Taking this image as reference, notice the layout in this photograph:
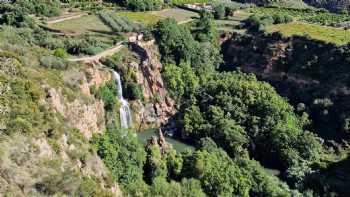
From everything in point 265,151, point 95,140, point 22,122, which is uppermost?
point 22,122

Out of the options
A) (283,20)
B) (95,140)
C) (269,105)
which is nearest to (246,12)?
(283,20)

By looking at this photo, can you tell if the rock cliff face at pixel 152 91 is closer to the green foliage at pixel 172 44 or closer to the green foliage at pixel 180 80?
the green foliage at pixel 180 80

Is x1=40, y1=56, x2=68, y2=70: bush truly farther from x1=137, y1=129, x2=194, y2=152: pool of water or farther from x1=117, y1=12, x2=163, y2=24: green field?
x1=117, y1=12, x2=163, y2=24: green field

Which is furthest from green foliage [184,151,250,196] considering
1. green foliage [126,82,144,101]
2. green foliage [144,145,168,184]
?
green foliage [126,82,144,101]

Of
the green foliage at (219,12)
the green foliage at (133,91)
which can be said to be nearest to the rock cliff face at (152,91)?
the green foliage at (133,91)

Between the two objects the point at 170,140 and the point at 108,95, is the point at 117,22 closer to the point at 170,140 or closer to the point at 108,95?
the point at 108,95

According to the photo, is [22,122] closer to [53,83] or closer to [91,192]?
[91,192]

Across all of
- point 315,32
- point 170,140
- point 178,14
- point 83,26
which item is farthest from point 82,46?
point 315,32
